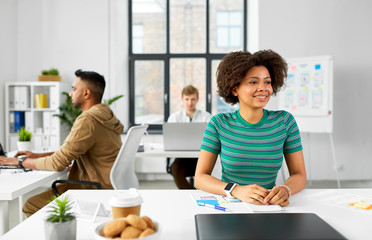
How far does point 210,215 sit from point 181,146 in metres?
1.97

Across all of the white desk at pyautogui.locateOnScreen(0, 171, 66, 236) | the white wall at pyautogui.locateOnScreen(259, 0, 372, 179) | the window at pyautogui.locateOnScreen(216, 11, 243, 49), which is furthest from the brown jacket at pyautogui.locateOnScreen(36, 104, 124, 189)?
the window at pyautogui.locateOnScreen(216, 11, 243, 49)

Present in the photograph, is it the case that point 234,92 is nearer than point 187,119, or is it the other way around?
point 234,92

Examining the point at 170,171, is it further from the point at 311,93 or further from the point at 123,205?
the point at 123,205

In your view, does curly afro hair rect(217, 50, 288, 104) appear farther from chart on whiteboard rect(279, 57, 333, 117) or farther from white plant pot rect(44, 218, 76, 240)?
chart on whiteboard rect(279, 57, 333, 117)

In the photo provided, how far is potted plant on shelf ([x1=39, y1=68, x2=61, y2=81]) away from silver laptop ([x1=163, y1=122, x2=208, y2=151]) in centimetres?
264

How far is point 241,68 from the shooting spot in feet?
5.58

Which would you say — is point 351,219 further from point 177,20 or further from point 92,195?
point 177,20

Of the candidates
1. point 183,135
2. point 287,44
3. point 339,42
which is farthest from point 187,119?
point 339,42

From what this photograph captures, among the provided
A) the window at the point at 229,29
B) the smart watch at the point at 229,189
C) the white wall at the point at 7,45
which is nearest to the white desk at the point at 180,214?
the smart watch at the point at 229,189

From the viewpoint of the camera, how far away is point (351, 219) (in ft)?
3.67

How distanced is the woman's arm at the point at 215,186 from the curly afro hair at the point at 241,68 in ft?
1.19

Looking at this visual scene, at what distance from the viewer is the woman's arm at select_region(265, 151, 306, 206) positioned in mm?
1254

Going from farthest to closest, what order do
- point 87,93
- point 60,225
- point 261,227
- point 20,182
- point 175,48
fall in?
1. point 175,48
2. point 87,93
3. point 20,182
4. point 261,227
5. point 60,225

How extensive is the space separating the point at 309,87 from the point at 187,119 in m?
1.69
